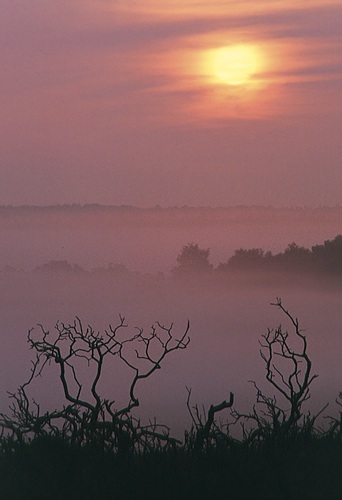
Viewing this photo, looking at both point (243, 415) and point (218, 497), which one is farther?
point (243, 415)

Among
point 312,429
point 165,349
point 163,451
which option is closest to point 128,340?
point 165,349

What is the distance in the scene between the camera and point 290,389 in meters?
16.1

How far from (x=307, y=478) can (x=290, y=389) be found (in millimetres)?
1557

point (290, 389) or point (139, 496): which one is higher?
point (290, 389)

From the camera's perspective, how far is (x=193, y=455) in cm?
1509

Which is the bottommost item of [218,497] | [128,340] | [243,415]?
[218,497]

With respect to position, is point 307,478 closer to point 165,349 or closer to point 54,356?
point 165,349

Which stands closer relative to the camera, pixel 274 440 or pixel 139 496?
pixel 139 496

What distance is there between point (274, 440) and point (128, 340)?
7.74ft

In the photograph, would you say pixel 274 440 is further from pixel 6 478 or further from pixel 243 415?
pixel 6 478

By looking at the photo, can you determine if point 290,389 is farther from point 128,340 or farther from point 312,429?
point 128,340

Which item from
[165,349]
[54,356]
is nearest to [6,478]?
[54,356]

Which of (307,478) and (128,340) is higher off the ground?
(128,340)

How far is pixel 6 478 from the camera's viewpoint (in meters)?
14.9
